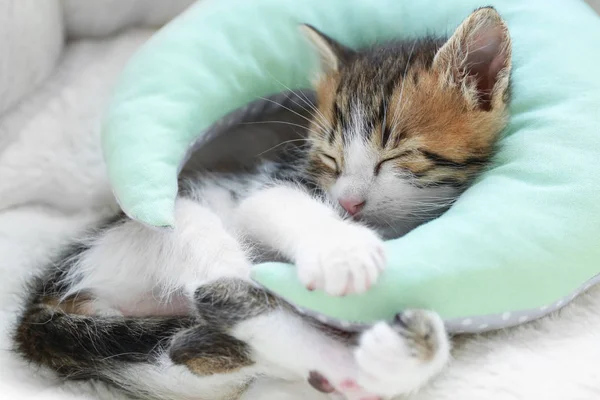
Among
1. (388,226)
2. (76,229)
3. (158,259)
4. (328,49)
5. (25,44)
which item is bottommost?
(76,229)

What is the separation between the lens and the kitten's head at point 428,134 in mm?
1148

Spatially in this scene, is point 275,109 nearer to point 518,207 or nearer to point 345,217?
point 345,217

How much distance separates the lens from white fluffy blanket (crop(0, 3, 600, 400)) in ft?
2.97

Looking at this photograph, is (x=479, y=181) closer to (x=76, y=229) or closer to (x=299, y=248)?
(x=299, y=248)

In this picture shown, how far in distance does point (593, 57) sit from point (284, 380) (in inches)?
30.9

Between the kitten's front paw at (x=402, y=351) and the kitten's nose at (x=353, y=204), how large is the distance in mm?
320

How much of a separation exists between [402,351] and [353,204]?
375 mm

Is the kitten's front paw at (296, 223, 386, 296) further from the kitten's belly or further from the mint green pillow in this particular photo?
the kitten's belly

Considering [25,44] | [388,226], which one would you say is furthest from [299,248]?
[25,44]

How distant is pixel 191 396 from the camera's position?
3.59 ft

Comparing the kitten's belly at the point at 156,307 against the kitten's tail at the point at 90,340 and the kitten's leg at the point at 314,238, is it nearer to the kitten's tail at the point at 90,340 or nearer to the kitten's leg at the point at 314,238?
the kitten's tail at the point at 90,340

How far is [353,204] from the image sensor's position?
1160 mm

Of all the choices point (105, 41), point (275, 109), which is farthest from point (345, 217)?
point (105, 41)

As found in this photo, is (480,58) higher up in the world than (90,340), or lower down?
higher up
